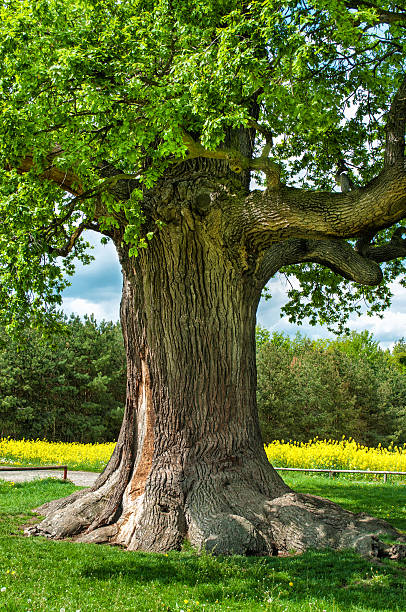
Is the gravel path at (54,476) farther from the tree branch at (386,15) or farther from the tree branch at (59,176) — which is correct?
the tree branch at (386,15)

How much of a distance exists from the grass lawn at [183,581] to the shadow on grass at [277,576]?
0.04 ft

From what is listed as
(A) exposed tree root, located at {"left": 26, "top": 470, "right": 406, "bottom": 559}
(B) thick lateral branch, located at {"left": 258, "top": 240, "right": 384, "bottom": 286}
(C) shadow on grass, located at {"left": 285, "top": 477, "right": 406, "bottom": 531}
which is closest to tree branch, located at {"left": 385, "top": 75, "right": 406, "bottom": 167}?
(B) thick lateral branch, located at {"left": 258, "top": 240, "right": 384, "bottom": 286}

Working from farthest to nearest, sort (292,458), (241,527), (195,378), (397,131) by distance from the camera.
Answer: (292,458)
(195,378)
(397,131)
(241,527)

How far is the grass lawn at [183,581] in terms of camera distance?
5398 mm

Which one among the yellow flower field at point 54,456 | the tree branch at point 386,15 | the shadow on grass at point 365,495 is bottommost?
the shadow on grass at point 365,495

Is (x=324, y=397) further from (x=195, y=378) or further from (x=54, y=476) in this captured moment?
(x=195, y=378)

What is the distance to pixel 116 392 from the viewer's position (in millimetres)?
39250

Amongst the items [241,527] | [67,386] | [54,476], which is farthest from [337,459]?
[67,386]

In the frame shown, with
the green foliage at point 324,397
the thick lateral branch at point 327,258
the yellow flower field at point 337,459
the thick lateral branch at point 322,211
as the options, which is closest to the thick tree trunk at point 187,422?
the thick lateral branch at point 327,258

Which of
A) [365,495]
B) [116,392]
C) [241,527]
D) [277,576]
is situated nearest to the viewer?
[277,576]

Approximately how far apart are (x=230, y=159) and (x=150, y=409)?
438 cm

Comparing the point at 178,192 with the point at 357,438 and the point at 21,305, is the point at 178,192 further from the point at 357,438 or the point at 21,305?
the point at 357,438

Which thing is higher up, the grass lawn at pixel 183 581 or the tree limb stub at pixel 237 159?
the tree limb stub at pixel 237 159

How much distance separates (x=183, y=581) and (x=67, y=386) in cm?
2967
